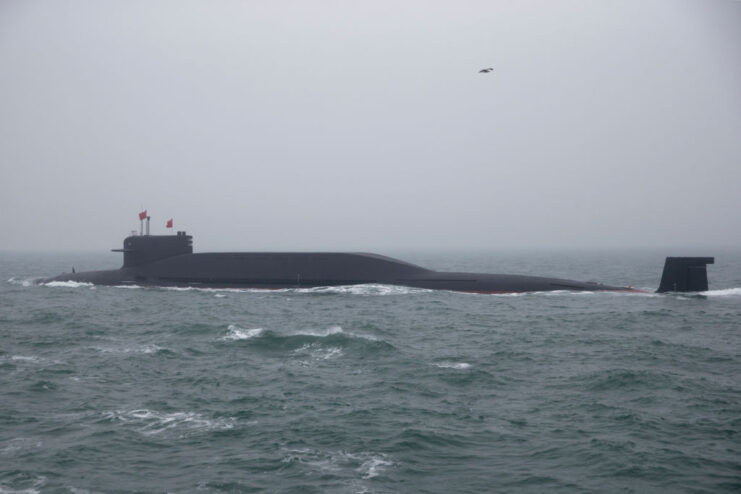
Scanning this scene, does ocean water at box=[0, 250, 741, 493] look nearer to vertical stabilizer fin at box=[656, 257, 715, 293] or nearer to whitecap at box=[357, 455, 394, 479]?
whitecap at box=[357, 455, 394, 479]

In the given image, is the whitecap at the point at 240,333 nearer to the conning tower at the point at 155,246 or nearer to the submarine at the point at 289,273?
the submarine at the point at 289,273

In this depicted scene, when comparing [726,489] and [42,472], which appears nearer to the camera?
[726,489]

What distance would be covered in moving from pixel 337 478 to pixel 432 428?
385 centimetres

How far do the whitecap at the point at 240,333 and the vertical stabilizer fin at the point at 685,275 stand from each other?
101ft

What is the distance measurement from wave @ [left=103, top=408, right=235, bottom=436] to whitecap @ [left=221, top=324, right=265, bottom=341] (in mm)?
10708

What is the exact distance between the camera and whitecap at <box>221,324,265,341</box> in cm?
2921

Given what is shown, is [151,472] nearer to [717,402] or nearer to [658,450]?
[658,450]

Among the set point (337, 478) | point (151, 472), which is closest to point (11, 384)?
point (151, 472)

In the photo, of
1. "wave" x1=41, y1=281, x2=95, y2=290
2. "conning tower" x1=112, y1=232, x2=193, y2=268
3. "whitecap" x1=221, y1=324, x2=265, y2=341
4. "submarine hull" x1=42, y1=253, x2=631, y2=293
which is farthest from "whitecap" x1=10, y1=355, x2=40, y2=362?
"wave" x1=41, y1=281, x2=95, y2=290

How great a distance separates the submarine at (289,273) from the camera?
155ft

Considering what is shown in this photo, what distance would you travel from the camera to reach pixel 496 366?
23.8 m

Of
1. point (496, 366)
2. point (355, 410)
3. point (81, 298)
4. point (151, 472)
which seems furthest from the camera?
point (81, 298)

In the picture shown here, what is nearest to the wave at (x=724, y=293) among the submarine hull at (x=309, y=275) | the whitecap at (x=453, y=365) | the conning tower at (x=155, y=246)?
the submarine hull at (x=309, y=275)

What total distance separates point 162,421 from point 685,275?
130 ft
